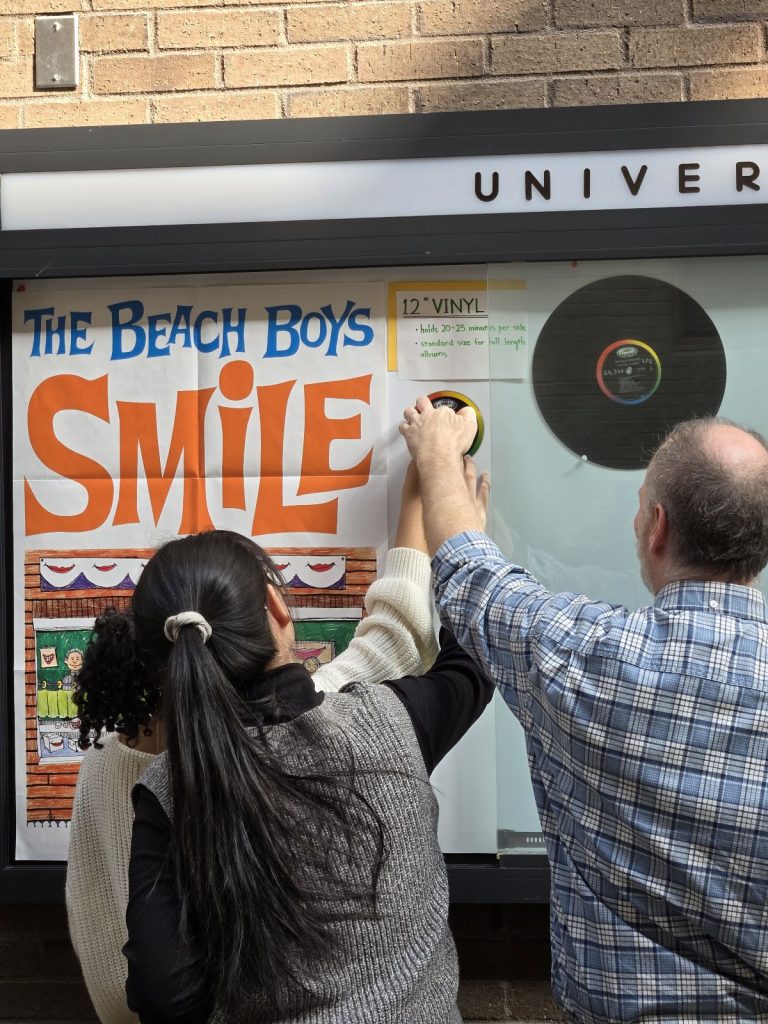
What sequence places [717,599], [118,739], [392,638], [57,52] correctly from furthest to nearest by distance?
[57,52] → [392,638] → [118,739] → [717,599]

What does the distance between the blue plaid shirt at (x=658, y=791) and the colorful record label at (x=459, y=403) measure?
1.00m

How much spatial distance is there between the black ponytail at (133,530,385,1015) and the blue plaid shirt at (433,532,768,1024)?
35 cm

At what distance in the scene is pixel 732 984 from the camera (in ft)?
4.73

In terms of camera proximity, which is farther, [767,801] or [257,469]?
[257,469]

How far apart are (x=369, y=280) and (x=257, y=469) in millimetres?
578

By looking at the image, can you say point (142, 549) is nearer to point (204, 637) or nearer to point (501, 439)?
point (501, 439)

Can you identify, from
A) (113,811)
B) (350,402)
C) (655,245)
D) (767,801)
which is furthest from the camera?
(350,402)

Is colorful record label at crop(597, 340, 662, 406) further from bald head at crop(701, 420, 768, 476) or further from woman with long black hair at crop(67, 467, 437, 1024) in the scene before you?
bald head at crop(701, 420, 768, 476)

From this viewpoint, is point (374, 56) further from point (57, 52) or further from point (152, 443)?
point (152, 443)

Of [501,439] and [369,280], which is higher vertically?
[369,280]

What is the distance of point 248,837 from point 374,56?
2057mm

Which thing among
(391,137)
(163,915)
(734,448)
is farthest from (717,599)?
(391,137)

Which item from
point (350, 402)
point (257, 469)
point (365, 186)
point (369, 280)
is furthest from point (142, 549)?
point (365, 186)

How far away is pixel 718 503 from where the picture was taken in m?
1.51
